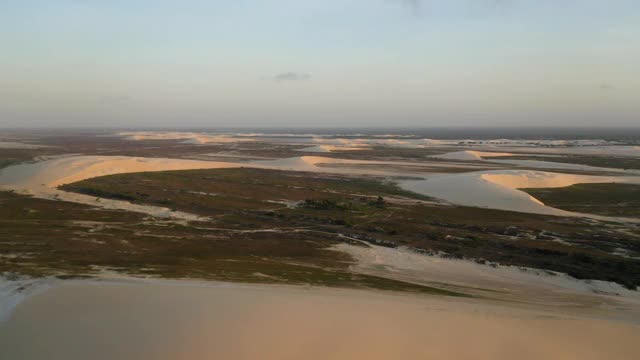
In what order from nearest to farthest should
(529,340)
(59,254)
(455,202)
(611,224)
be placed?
(529,340), (59,254), (611,224), (455,202)

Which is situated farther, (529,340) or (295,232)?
(295,232)

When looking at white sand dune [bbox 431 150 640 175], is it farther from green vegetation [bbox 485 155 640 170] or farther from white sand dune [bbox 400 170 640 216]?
white sand dune [bbox 400 170 640 216]

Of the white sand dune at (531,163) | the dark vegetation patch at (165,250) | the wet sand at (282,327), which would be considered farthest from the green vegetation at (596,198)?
the wet sand at (282,327)

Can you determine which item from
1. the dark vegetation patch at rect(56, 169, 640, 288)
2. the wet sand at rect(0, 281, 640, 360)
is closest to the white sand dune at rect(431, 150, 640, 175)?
the dark vegetation patch at rect(56, 169, 640, 288)

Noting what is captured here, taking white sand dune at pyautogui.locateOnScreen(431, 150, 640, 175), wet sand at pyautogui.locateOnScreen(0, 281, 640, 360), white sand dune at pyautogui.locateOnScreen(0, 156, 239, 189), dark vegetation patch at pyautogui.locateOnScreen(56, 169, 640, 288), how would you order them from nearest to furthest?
wet sand at pyautogui.locateOnScreen(0, 281, 640, 360), dark vegetation patch at pyautogui.locateOnScreen(56, 169, 640, 288), white sand dune at pyautogui.locateOnScreen(0, 156, 239, 189), white sand dune at pyautogui.locateOnScreen(431, 150, 640, 175)

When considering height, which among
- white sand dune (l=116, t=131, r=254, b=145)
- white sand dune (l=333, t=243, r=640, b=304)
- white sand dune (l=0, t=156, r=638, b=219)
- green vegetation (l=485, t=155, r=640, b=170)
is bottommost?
white sand dune (l=333, t=243, r=640, b=304)

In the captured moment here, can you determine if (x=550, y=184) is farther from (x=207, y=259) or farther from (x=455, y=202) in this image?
(x=207, y=259)

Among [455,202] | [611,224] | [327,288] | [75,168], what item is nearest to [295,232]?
[327,288]
